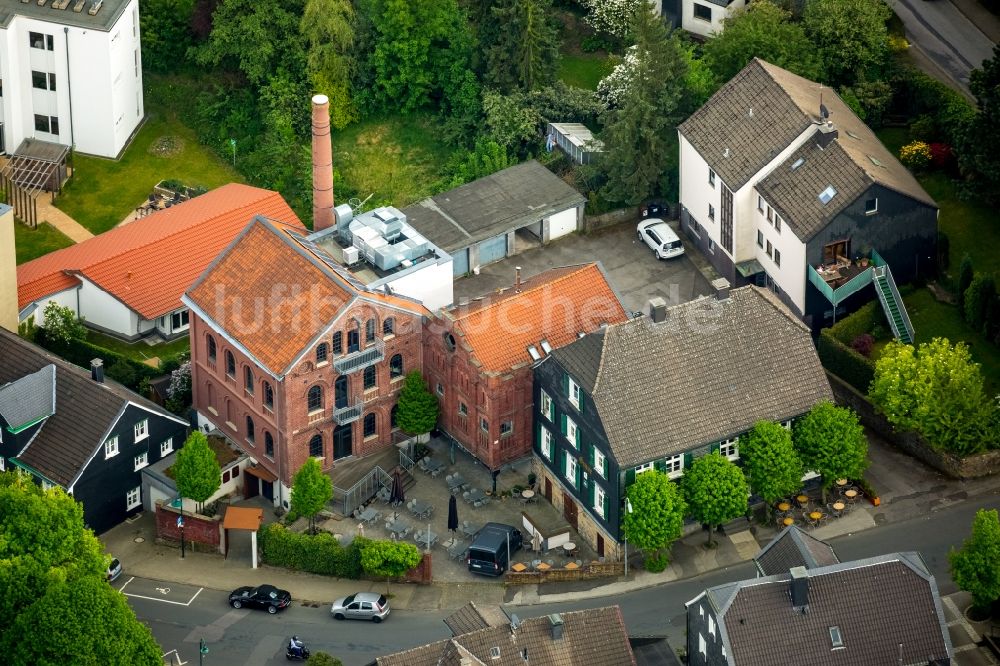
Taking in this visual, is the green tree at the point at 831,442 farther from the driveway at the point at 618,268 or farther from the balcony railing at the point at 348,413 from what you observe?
the balcony railing at the point at 348,413

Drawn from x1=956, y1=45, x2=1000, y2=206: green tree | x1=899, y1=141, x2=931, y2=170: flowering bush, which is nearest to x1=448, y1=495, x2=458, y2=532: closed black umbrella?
x1=956, y1=45, x2=1000, y2=206: green tree

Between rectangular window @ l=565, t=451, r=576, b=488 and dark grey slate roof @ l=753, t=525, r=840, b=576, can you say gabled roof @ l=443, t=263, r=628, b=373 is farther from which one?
dark grey slate roof @ l=753, t=525, r=840, b=576

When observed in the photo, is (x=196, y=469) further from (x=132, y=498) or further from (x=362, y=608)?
(x=362, y=608)

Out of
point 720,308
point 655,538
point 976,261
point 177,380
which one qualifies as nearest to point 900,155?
point 976,261

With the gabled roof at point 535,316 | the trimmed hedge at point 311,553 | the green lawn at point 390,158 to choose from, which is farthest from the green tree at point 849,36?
the trimmed hedge at point 311,553

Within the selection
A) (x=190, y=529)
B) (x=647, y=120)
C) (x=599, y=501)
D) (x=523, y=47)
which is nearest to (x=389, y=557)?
(x=599, y=501)

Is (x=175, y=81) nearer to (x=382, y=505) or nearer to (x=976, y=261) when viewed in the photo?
(x=382, y=505)
